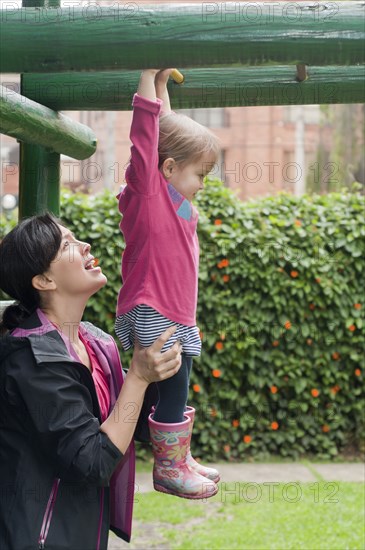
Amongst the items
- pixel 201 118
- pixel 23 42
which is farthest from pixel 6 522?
pixel 201 118

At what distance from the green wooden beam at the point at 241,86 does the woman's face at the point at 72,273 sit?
611 mm

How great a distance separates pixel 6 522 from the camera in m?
2.09

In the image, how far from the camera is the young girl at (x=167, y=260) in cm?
218

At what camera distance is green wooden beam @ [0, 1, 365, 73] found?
1.45 meters

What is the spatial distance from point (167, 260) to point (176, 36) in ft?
2.88

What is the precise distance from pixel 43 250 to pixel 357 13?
1115mm

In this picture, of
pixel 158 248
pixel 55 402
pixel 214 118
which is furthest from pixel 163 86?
pixel 214 118

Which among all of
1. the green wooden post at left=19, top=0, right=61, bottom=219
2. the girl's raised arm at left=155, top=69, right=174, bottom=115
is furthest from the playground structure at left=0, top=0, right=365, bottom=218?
the green wooden post at left=19, top=0, right=61, bottom=219

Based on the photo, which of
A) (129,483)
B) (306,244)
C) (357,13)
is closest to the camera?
(357,13)

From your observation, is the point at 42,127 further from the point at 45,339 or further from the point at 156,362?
the point at 156,362

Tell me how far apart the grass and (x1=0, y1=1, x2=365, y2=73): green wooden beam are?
3475mm

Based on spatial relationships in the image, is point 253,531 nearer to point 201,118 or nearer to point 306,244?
point 306,244

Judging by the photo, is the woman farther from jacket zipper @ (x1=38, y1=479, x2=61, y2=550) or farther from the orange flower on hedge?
the orange flower on hedge

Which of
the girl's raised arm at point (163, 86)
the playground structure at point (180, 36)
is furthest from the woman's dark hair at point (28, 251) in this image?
the playground structure at point (180, 36)
